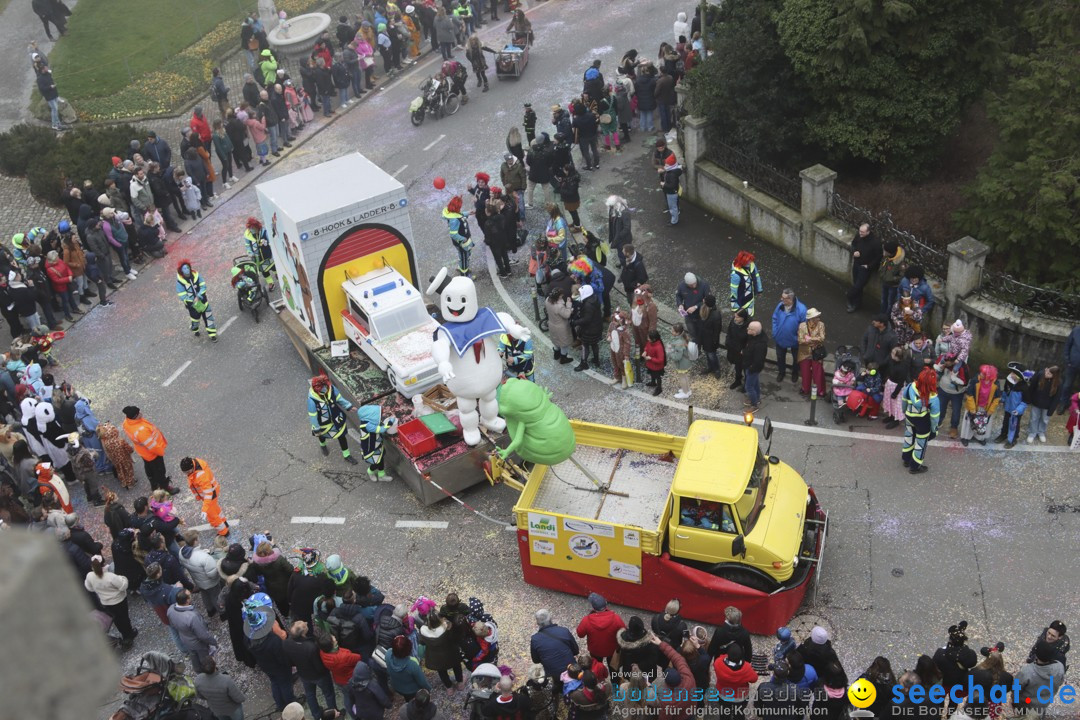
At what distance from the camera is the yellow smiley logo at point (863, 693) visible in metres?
10.3

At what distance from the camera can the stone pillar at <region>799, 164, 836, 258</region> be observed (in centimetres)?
1836

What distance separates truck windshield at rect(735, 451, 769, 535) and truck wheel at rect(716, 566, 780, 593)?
0.47 meters

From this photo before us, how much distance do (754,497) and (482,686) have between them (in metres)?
3.74

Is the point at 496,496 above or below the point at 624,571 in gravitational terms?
below

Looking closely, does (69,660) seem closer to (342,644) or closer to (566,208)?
(342,644)

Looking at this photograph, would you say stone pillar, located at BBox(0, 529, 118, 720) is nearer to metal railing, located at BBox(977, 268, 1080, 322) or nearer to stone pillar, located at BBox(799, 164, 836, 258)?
metal railing, located at BBox(977, 268, 1080, 322)

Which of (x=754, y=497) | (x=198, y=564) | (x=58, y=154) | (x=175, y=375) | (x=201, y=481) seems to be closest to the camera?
(x=754, y=497)

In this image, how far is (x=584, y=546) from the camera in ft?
41.9

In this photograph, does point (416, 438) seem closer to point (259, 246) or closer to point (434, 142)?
point (259, 246)

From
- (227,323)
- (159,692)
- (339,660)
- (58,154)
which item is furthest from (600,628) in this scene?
(58,154)

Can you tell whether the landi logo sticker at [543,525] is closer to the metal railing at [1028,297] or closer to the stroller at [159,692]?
the stroller at [159,692]

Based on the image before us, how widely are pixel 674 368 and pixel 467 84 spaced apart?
45.9ft

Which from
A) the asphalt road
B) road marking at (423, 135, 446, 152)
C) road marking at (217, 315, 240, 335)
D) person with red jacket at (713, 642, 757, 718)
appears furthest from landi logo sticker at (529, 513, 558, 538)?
road marking at (423, 135, 446, 152)

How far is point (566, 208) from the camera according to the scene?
839 inches
